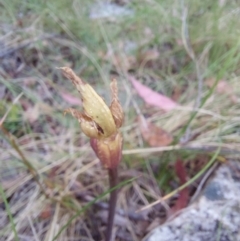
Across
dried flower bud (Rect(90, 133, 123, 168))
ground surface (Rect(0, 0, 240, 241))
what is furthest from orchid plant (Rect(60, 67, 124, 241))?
ground surface (Rect(0, 0, 240, 241))

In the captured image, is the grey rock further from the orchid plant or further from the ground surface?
the orchid plant

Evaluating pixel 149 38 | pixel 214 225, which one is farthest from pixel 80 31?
pixel 214 225

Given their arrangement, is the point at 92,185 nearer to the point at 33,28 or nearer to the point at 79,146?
the point at 79,146

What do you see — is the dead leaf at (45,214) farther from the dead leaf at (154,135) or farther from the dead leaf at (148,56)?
the dead leaf at (148,56)

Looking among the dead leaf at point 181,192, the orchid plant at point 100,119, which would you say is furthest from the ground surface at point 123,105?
the orchid plant at point 100,119

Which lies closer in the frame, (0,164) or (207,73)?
(0,164)
